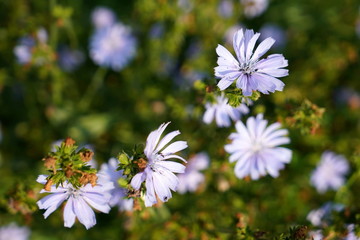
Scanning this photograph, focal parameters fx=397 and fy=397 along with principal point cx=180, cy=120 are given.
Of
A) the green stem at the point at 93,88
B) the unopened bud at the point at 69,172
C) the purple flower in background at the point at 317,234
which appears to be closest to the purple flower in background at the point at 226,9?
the green stem at the point at 93,88

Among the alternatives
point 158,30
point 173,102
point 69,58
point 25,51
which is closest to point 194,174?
point 173,102

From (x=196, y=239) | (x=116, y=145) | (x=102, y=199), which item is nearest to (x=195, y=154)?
(x=196, y=239)

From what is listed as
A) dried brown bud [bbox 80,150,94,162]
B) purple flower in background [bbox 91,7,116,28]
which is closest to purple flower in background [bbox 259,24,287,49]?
purple flower in background [bbox 91,7,116,28]

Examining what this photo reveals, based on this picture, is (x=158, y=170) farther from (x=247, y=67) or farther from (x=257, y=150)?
(x=257, y=150)

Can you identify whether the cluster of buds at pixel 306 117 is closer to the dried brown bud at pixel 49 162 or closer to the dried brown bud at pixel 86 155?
the dried brown bud at pixel 86 155

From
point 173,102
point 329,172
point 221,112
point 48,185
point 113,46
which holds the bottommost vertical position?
point 48,185

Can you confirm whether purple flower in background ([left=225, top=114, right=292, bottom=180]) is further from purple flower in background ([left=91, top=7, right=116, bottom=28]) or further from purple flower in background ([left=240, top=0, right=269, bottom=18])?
purple flower in background ([left=91, top=7, right=116, bottom=28])
